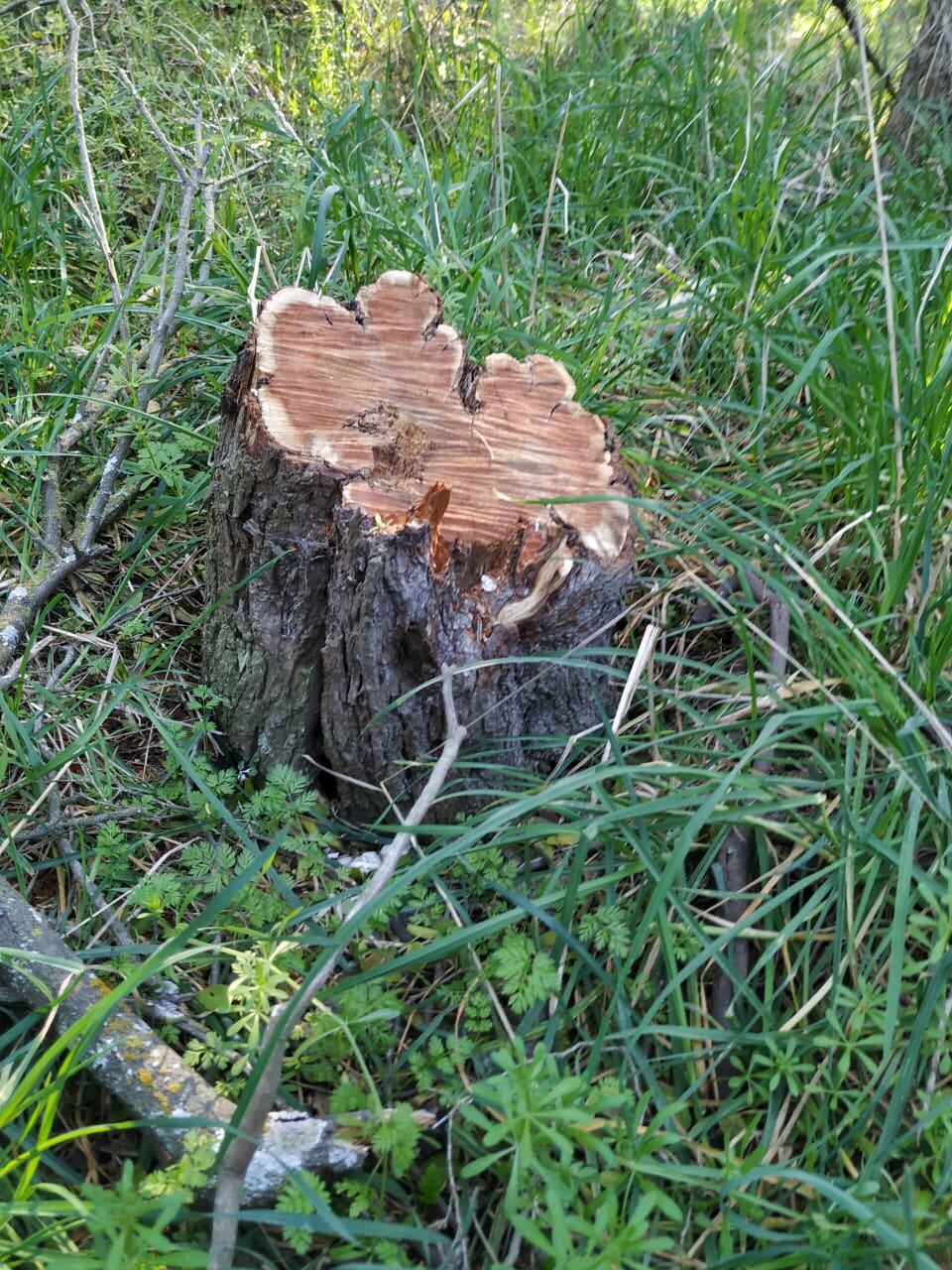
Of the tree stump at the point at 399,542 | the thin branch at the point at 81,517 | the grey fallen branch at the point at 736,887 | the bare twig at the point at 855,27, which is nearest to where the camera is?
the grey fallen branch at the point at 736,887

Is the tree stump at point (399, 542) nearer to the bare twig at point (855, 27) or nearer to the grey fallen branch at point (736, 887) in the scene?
the grey fallen branch at point (736, 887)

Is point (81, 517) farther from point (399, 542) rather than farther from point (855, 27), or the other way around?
point (855, 27)

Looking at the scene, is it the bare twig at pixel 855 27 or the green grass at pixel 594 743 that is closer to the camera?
the green grass at pixel 594 743

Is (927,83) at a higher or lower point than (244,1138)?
higher

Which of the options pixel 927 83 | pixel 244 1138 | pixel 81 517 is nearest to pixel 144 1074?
pixel 244 1138

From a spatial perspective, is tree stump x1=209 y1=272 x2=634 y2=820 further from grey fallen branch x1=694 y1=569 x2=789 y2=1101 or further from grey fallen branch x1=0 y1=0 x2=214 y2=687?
grey fallen branch x1=0 y1=0 x2=214 y2=687

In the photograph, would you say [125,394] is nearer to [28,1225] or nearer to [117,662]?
[117,662]

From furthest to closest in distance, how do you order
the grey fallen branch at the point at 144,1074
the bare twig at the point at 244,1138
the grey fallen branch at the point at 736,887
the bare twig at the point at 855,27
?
the bare twig at the point at 855,27, the grey fallen branch at the point at 736,887, the grey fallen branch at the point at 144,1074, the bare twig at the point at 244,1138

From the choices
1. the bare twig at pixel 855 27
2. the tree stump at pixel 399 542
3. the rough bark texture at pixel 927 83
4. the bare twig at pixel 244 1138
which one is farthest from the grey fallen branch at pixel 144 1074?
the bare twig at pixel 855 27

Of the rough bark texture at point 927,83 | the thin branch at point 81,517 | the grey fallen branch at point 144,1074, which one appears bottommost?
the grey fallen branch at point 144,1074
